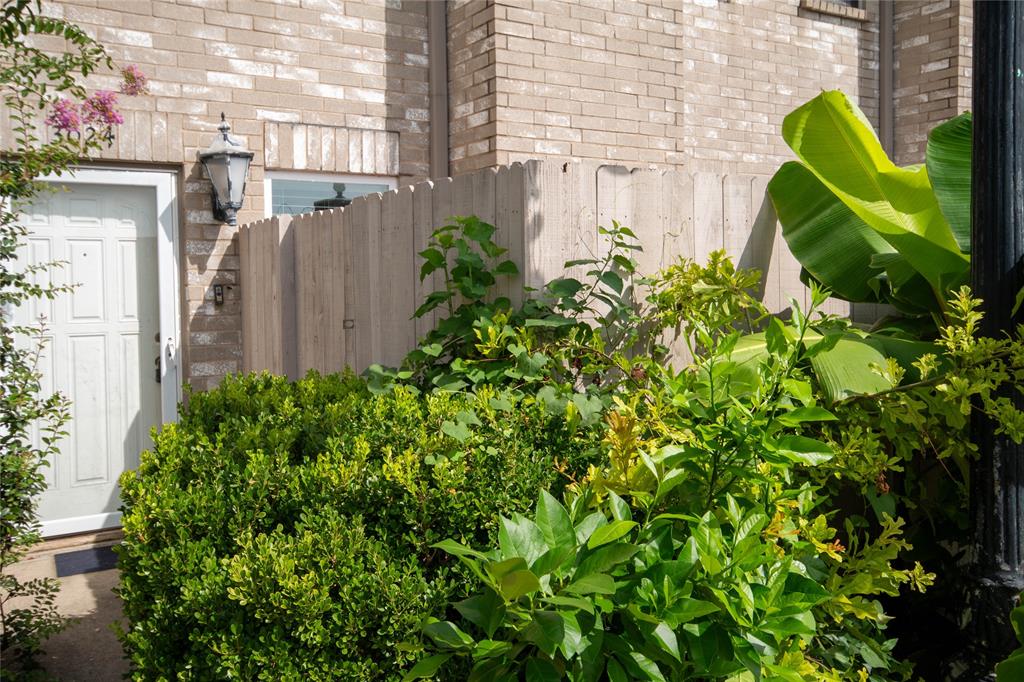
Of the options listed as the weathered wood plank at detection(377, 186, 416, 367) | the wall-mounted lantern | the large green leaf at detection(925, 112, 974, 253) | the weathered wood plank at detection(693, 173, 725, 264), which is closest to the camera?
the large green leaf at detection(925, 112, 974, 253)

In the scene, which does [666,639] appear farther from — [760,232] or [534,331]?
[760,232]

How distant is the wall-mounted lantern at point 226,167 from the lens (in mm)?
5777

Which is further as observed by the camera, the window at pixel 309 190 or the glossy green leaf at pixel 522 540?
the window at pixel 309 190

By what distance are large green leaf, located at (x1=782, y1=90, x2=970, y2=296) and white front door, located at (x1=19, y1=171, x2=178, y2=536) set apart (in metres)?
4.66

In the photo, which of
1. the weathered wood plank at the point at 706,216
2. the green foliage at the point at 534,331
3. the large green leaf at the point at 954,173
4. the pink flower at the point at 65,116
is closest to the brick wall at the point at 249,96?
the pink flower at the point at 65,116

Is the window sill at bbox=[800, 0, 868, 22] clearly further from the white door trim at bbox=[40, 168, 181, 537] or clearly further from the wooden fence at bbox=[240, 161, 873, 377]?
the white door trim at bbox=[40, 168, 181, 537]

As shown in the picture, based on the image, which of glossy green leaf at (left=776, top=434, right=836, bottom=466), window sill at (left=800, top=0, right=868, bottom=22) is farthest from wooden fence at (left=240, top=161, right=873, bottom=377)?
window sill at (left=800, top=0, right=868, bottom=22)

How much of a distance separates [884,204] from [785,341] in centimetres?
121

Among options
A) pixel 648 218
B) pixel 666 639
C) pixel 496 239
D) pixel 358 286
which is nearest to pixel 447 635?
pixel 666 639

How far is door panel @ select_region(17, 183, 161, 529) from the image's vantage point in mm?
5812

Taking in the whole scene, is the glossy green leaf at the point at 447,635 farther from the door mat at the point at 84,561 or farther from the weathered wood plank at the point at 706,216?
the door mat at the point at 84,561

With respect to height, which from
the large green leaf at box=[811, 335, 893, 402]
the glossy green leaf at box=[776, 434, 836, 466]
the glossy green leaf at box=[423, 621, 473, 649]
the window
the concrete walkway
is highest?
the window

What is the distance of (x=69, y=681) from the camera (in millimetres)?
3734

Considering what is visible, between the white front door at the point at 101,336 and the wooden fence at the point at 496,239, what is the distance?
1086 millimetres
